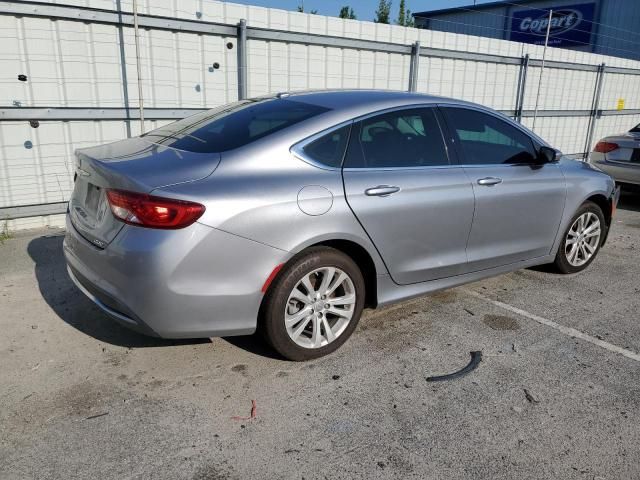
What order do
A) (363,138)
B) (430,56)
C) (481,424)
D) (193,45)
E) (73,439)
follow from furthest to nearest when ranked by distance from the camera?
1. (430,56)
2. (193,45)
3. (363,138)
4. (481,424)
5. (73,439)

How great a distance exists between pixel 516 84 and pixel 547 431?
30.6 feet

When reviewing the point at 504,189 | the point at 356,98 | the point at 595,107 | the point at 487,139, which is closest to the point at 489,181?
the point at 504,189

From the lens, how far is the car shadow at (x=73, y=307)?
11.6 feet

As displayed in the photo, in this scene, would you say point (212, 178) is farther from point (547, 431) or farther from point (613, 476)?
point (613, 476)

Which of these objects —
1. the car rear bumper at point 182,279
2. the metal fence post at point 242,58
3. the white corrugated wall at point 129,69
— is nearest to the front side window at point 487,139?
the car rear bumper at point 182,279

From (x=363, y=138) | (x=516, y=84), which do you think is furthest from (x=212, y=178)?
(x=516, y=84)

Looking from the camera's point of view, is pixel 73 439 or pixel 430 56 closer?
pixel 73 439

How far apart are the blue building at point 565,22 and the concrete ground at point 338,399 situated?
18.4 metres

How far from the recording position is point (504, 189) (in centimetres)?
406

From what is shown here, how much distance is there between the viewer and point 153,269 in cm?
269

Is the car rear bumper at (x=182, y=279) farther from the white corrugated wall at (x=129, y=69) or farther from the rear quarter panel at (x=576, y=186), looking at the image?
the white corrugated wall at (x=129, y=69)

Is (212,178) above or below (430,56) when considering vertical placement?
below

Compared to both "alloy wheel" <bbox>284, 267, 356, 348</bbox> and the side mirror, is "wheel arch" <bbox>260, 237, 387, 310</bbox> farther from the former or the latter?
the side mirror

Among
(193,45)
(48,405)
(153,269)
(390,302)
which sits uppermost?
(193,45)
